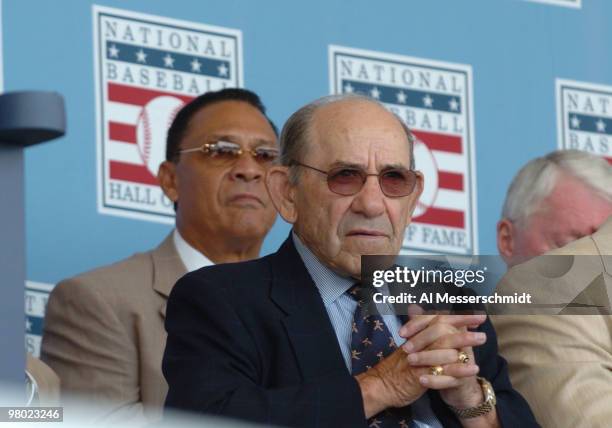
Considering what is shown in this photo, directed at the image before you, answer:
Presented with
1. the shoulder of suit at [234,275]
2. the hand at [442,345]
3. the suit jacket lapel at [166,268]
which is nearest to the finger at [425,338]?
the hand at [442,345]

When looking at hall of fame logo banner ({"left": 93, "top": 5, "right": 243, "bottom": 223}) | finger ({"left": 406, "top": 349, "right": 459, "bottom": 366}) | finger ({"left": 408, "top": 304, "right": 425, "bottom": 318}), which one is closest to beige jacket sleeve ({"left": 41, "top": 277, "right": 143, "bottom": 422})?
hall of fame logo banner ({"left": 93, "top": 5, "right": 243, "bottom": 223})

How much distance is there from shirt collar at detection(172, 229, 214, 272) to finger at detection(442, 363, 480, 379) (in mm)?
1619

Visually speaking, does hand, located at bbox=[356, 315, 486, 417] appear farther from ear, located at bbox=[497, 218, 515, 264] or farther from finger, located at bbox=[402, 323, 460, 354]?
ear, located at bbox=[497, 218, 515, 264]

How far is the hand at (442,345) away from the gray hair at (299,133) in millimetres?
535

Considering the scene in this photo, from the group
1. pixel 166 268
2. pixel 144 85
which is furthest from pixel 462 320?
pixel 144 85

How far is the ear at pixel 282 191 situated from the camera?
11.7ft

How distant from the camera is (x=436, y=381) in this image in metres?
3.11

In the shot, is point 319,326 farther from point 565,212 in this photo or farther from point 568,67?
point 568,67

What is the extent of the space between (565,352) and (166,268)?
1394mm

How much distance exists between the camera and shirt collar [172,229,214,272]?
15.1 feet

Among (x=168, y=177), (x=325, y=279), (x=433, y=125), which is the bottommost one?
(x=325, y=279)

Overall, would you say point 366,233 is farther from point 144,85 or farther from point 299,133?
point 144,85

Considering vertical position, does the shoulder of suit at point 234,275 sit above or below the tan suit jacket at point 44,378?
above

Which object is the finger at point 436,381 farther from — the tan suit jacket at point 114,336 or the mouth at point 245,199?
the mouth at point 245,199
